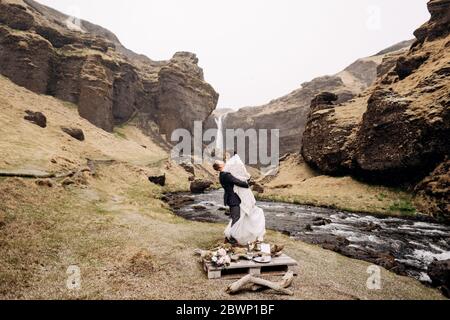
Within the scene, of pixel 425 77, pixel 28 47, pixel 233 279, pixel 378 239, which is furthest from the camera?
pixel 28 47

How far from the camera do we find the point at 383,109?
129ft

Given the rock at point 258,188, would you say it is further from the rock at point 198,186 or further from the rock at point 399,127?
the rock at point 399,127

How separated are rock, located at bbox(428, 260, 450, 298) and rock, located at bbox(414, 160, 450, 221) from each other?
19087 millimetres

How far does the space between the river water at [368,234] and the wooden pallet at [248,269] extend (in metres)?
6.44

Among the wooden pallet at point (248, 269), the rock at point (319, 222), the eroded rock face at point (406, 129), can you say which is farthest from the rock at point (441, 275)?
the eroded rock face at point (406, 129)

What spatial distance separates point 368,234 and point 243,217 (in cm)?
1428

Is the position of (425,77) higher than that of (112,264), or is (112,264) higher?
(425,77)

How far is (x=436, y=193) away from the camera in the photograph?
30.0 meters

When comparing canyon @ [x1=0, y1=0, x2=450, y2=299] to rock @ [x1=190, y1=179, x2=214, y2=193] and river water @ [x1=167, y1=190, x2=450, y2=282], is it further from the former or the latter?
rock @ [x1=190, y1=179, x2=214, y2=193]

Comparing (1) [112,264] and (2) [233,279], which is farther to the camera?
(1) [112,264]

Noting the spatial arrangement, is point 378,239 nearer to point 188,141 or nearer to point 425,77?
point 425,77

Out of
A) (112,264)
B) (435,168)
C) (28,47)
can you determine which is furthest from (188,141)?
(112,264)
